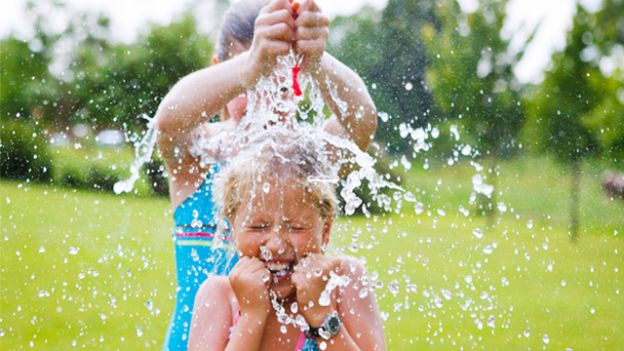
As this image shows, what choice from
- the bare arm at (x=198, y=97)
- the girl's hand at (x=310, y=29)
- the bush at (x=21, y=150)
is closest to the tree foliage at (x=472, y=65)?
the bush at (x=21, y=150)

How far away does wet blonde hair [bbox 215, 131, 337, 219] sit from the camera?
2.36 meters

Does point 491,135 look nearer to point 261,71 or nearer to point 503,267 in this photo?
point 503,267

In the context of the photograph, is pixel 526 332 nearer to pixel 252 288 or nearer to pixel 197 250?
pixel 197 250

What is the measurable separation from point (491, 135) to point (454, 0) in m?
1.93

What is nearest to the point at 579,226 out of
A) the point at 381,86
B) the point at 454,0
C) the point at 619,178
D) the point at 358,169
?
the point at 619,178

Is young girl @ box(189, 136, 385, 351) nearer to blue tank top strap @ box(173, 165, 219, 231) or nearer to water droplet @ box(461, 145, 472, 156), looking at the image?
blue tank top strap @ box(173, 165, 219, 231)

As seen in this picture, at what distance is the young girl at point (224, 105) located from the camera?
2154 millimetres

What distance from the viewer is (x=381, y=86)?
10211 millimetres

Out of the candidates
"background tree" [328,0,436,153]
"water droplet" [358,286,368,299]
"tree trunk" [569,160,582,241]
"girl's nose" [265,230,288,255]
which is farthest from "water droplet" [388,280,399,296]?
"tree trunk" [569,160,582,241]

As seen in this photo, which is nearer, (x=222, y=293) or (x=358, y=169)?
(x=222, y=293)

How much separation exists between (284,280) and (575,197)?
10165 mm

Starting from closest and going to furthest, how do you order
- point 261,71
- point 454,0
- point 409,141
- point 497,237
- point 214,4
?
point 261,71 → point 497,237 → point 409,141 → point 454,0 → point 214,4

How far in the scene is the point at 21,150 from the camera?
14492 millimetres

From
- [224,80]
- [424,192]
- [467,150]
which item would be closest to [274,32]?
[224,80]
